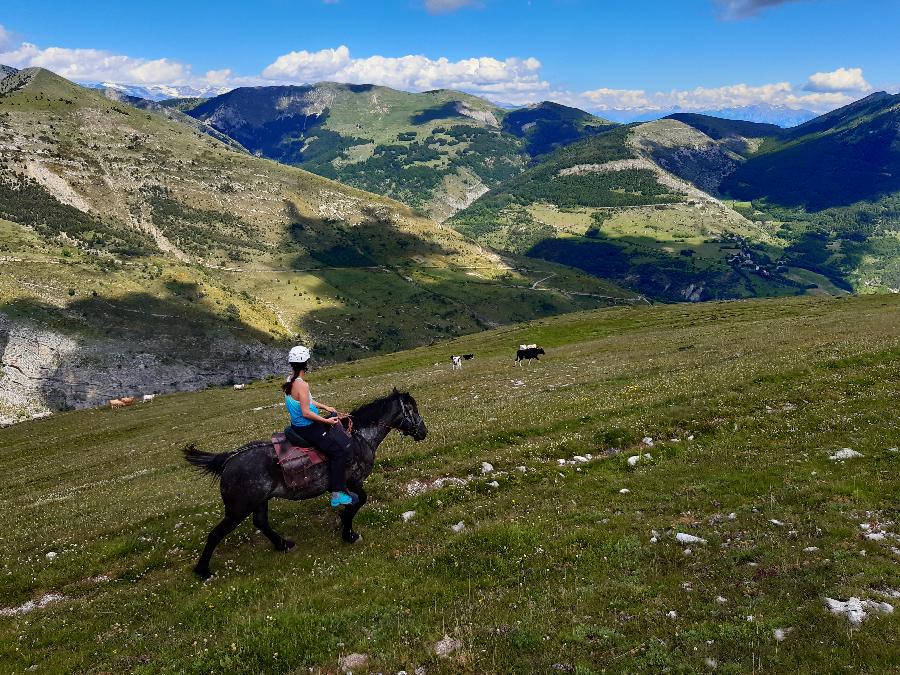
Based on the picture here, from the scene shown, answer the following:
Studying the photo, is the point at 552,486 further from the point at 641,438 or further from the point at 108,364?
the point at 108,364

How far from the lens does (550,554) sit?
12500 mm

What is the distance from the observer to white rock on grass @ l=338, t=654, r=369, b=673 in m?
9.08

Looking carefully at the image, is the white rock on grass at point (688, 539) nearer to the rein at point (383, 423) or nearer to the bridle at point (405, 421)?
the bridle at point (405, 421)

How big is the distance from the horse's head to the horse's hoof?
6556mm

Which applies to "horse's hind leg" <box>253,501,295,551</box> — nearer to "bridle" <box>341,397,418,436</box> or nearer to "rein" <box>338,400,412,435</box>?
"rein" <box>338,400,412,435</box>

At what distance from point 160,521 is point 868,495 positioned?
2266 centimetres

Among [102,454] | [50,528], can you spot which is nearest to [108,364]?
[102,454]

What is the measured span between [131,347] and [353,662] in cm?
15417

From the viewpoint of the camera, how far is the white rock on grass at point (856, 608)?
836 centimetres

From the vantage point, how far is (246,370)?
150 m

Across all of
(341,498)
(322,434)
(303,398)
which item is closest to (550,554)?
(341,498)

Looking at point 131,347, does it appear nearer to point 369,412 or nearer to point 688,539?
point 369,412

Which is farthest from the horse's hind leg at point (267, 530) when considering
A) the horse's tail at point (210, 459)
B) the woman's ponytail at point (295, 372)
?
the woman's ponytail at point (295, 372)

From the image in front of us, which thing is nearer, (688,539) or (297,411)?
(688,539)
